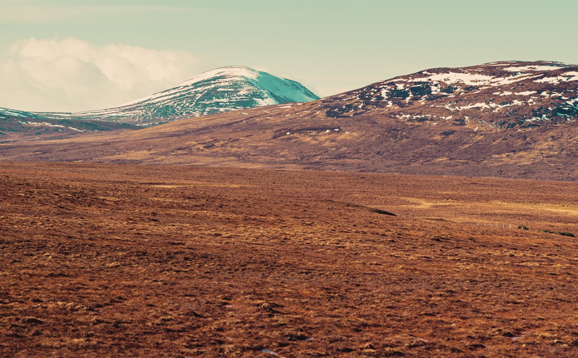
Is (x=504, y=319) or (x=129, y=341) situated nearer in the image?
(x=129, y=341)

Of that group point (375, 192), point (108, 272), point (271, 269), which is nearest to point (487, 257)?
point (271, 269)

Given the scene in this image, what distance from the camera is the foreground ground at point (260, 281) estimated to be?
80.8 feet

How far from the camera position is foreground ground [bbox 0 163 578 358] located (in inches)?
969

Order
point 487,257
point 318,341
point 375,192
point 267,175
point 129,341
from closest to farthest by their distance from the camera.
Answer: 1. point 129,341
2. point 318,341
3. point 487,257
4. point 375,192
5. point 267,175

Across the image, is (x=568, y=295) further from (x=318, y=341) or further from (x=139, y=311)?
(x=139, y=311)

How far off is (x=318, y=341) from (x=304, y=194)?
80.7 meters

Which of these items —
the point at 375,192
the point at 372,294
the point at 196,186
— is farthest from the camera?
the point at 375,192

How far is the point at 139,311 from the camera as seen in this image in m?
27.5

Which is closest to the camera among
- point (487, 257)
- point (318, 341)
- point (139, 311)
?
point (318, 341)

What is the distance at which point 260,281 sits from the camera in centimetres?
3588

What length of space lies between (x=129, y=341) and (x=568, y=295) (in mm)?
24935

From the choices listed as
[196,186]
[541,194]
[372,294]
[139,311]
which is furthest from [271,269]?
[541,194]

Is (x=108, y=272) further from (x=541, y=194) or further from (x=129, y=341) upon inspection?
(x=541, y=194)

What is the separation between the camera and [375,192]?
119m
